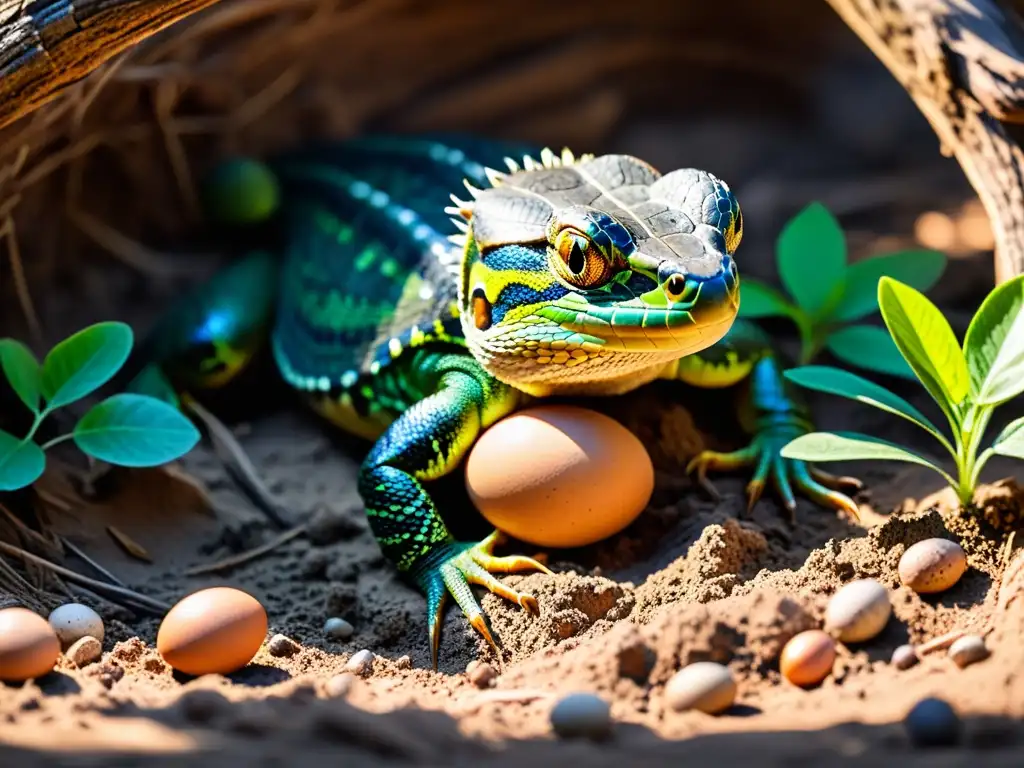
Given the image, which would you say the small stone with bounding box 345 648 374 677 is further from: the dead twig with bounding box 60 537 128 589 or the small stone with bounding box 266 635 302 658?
the dead twig with bounding box 60 537 128 589

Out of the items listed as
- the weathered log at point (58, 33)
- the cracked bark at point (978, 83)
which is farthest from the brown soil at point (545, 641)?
the weathered log at point (58, 33)

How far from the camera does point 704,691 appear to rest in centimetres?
264

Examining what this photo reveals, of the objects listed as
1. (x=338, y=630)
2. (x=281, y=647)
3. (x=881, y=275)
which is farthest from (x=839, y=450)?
(x=281, y=647)

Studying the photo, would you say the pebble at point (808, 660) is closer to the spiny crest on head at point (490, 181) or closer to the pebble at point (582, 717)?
the pebble at point (582, 717)

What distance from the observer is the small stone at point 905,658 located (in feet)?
9.21

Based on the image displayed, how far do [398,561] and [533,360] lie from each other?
2.88 ft

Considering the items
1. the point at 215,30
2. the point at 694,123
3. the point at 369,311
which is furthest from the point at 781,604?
the point at 694,123

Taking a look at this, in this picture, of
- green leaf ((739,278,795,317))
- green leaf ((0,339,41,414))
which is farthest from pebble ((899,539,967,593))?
green leaf ((0,339,41,414))

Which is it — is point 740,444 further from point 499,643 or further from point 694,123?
point 694,123

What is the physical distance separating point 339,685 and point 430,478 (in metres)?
1.10

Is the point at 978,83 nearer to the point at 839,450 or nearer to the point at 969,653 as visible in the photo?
the point at 839,450

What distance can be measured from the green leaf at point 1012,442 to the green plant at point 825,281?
97cm

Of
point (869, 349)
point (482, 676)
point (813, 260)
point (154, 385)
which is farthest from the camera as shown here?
point (154, 385)

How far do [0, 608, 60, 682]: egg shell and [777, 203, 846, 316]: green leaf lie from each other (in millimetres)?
3038
